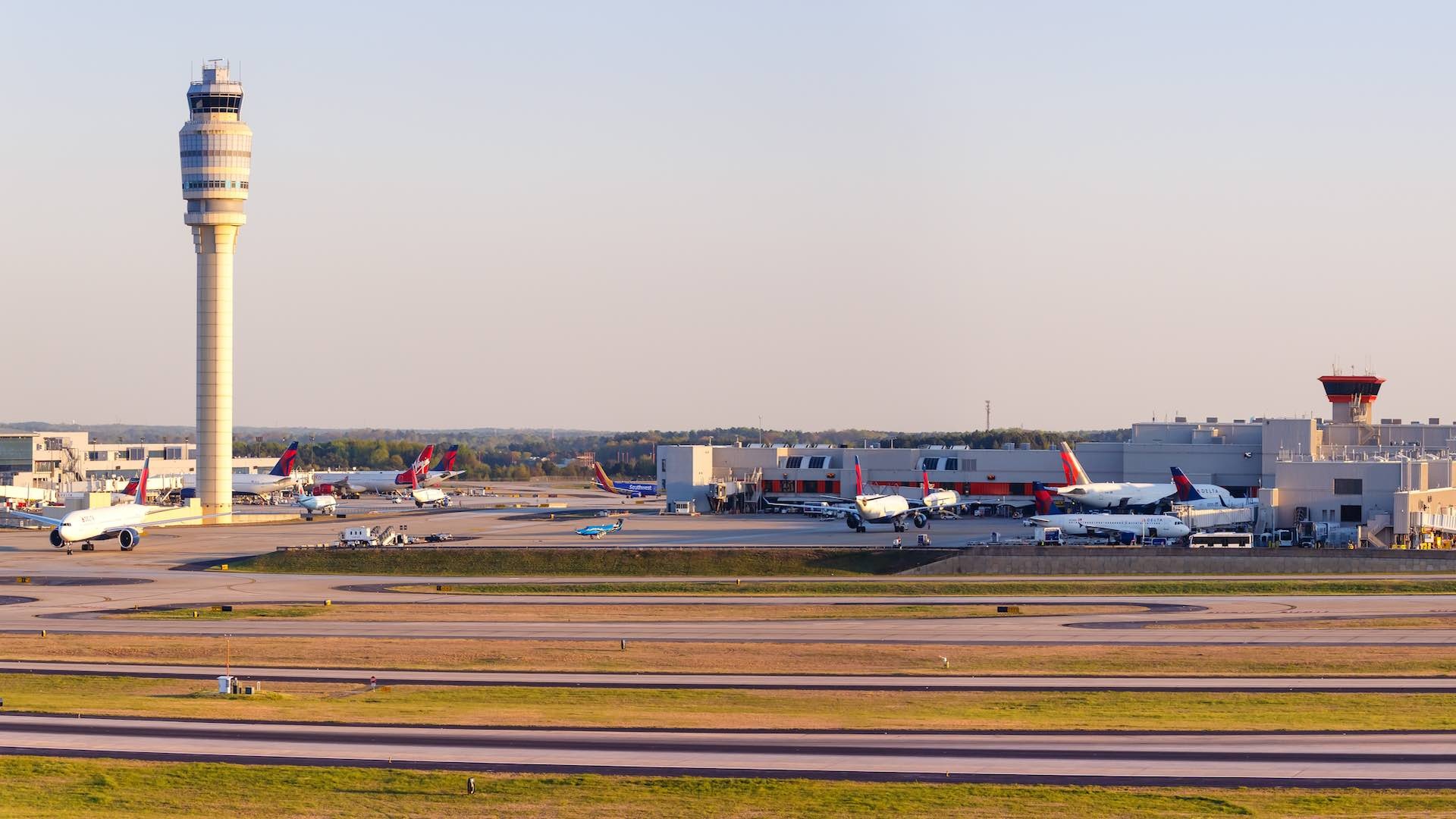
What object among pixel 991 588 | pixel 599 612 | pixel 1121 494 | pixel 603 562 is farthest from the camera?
pixel 1121 494

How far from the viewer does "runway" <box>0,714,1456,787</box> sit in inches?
1572

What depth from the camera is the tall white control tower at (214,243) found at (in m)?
159

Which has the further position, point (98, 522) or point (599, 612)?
point (98, 522)

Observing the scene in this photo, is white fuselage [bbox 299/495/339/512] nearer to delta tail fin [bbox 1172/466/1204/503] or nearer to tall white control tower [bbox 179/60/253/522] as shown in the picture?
tall white control tower [bbox 179/60/253/522]

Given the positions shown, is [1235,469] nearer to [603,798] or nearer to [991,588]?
[991,588]

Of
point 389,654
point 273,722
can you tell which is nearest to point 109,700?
point 273,722

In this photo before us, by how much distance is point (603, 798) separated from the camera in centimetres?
3794

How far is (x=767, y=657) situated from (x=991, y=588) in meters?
33.1

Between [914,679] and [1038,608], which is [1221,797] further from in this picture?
[1038,608]

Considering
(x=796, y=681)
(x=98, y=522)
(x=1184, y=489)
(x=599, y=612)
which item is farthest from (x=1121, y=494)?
(x=98, y=522)

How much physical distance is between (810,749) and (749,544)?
75.2 m

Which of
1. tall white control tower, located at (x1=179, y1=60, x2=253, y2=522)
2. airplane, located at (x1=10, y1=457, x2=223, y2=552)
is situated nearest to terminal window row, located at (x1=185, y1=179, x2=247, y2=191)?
tall white control tower, located at (x1=179, y1=60, x2=253, y2=522)

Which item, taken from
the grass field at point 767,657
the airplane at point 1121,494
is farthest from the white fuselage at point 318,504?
the grass field at point 767,657

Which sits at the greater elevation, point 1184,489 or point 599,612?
point 1184,489
